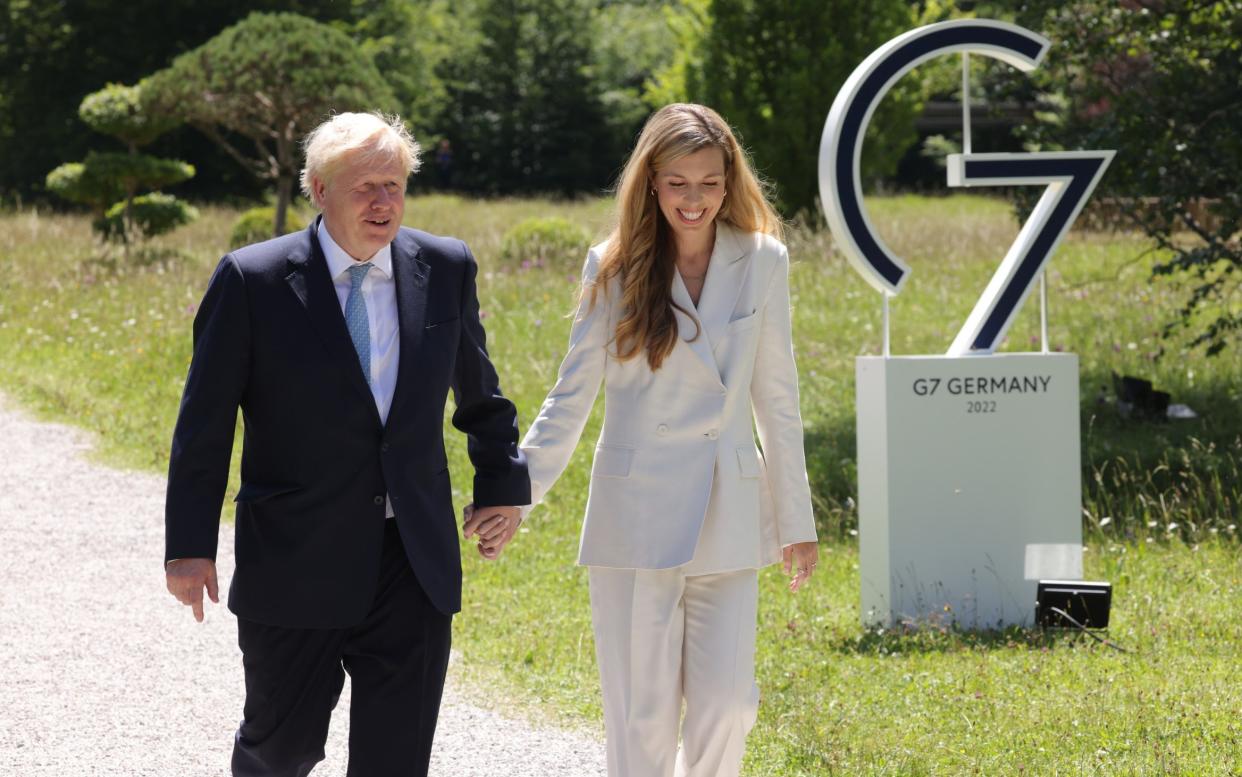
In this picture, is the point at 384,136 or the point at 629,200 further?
the point at 629,200

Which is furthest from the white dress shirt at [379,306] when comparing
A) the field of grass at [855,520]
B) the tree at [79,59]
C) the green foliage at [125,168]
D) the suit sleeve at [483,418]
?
the tree at [79,59]

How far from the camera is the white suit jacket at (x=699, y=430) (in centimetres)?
378

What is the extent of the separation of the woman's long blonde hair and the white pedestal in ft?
8.93

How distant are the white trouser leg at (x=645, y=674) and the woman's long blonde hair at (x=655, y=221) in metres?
0.61

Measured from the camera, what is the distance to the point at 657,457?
150 inches

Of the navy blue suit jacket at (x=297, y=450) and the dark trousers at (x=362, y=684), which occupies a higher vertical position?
the navy blue suit jacket at (x=297, y=450)

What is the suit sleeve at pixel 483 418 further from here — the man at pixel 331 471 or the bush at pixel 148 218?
the bush at pixel 148 218

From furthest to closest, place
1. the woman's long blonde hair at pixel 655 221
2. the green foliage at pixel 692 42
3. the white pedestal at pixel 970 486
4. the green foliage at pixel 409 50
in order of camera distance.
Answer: the green foliage at pixel 409 50
the green foliage at pixel 692 42
the white pedestal at pixel 970 486
the woman's long blonde hair at pixel 655 221

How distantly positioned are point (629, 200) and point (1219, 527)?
5630 mm

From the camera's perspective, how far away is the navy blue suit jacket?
3.32 m

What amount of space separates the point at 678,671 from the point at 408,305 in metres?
1.19

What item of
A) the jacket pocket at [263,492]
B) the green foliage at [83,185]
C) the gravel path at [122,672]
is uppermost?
the green foliage at [83,185]

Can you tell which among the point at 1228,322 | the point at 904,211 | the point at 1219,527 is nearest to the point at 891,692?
the point at 1219,527

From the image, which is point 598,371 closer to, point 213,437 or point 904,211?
point 213,437
